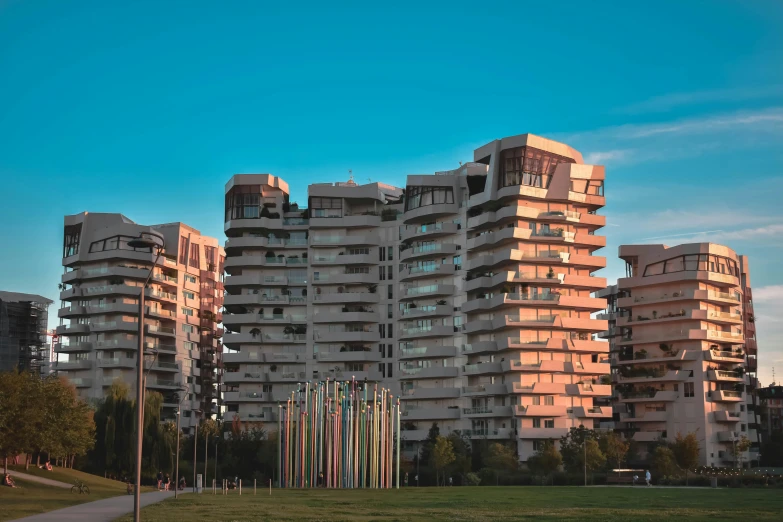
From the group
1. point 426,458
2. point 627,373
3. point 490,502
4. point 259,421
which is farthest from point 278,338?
point 490,502

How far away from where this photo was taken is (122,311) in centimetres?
15275

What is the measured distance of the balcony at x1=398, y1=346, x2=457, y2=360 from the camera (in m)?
138

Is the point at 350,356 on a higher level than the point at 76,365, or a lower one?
higher

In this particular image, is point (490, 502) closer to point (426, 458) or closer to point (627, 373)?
point (426, 458)

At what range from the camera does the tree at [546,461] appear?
118 m

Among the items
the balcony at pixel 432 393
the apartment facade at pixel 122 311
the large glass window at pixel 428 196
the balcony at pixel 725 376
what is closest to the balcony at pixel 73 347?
the apartment facade at pixel 122 311

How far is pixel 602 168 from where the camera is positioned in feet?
453

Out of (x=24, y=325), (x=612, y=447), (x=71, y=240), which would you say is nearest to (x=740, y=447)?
(x=612, y=447)

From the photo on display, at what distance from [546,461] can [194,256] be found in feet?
244

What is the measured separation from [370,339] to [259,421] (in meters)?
19.8

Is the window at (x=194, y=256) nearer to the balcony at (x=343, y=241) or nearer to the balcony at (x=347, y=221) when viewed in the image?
the balcony at (x=343, y=241)

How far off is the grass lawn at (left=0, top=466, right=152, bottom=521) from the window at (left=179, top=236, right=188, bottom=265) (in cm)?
7401

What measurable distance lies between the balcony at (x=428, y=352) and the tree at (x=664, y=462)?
30.0 meters

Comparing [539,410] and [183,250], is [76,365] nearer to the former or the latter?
[183,250]
